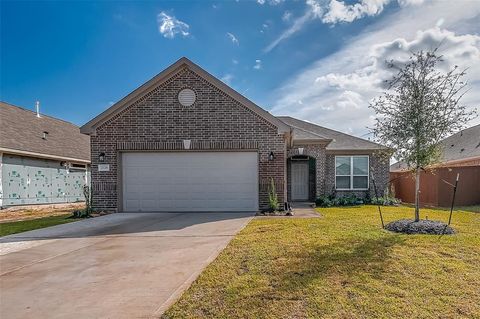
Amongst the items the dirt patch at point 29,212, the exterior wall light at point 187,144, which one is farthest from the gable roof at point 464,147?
the dirt patch at point 29,212

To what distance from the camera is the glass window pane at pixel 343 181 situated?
687 inches

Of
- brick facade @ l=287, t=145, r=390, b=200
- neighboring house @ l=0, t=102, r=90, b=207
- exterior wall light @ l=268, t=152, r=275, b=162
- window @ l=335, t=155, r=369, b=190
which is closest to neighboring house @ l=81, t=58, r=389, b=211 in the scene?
exterior wall light @ l=268, t=152, r=275, b=162

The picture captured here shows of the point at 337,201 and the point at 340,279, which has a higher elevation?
the point at 340,279

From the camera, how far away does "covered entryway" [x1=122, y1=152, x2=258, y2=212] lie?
40.5ft

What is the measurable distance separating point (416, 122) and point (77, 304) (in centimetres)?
824

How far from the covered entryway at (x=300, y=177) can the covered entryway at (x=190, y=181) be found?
593cm

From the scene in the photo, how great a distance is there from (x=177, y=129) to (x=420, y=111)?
838 cm

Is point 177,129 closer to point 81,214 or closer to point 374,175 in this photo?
point 81,214

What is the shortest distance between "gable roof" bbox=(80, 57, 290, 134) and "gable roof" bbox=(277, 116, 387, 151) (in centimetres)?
554

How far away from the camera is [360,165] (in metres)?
17.5

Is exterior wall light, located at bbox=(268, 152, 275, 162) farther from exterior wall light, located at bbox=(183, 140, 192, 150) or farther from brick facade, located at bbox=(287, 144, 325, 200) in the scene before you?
brick facade, located at bbox=(287, 144, 325, 200)

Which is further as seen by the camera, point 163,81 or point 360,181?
point 360,181

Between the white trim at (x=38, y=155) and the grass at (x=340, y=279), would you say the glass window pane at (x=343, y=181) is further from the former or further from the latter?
the white trim at (x=38, y=155)

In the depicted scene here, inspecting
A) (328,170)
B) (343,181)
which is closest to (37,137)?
(328,170)
